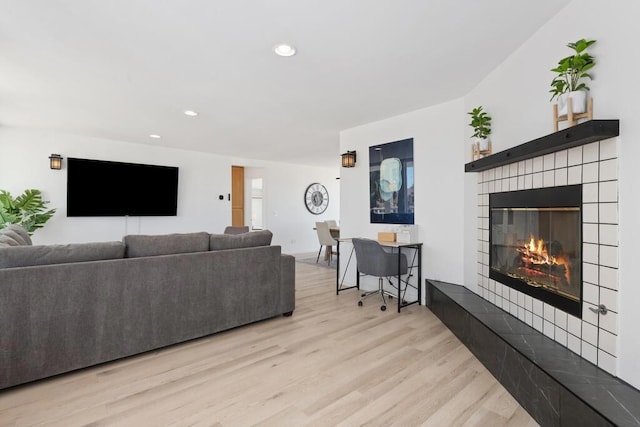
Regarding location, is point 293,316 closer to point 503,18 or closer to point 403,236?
point 403,236

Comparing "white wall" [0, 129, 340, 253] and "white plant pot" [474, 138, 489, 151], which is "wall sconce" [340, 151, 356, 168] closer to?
"white plant pot" [474, 138, 489, 151]

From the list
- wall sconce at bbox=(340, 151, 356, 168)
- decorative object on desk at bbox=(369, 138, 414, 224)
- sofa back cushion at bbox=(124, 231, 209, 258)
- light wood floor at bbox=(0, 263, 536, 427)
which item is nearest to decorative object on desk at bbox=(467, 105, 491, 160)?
decorative object on desk at bbox=(369, 138, 414, 224)

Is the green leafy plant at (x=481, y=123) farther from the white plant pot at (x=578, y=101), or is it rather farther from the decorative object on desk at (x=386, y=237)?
the decorative object on desk at (x=386, y=237)

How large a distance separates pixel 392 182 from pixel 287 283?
1.87m

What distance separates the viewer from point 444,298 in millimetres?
3061

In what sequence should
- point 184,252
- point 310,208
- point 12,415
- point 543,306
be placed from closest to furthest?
1. point 12,415
2. point 543,306
3. point 184,252
4. point 310,208

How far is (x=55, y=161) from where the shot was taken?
15.8 ft

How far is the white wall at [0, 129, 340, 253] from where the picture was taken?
4.75 meters

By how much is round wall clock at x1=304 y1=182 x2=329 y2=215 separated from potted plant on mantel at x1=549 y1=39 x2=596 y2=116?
678 cm

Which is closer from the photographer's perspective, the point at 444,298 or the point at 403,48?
the point at 403,48

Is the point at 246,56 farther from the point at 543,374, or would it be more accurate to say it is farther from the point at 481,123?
A: the point at 543,374

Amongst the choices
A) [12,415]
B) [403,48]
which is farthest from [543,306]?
[12,415]

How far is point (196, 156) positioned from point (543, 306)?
6086 millimetres

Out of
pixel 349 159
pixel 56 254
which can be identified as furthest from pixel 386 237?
pixel 56 254
